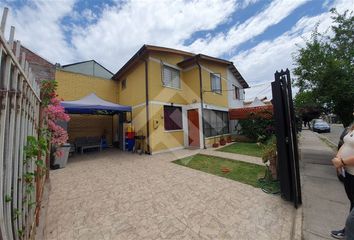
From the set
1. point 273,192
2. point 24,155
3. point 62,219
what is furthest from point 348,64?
point 62,219

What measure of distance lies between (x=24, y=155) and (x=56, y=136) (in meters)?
3.52

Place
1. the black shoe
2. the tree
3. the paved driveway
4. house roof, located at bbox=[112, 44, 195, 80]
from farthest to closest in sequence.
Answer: house roof, located at bbox=[112, 44, 195, 80] → the tree → the paved driveway → the black shoe

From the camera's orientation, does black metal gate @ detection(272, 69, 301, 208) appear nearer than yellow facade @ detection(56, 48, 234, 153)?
Yes

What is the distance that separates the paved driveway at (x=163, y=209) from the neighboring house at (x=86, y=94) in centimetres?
752

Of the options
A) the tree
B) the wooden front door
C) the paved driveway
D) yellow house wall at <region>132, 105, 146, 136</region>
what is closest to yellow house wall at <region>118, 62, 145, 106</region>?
yellow house wall at <region>132, 105, 146, 136</region>

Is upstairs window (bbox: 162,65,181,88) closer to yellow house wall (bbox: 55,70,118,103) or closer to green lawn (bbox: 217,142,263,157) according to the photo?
green lawn (bbox: 217,142,263,157)

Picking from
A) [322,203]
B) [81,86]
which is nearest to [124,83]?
[81,86]

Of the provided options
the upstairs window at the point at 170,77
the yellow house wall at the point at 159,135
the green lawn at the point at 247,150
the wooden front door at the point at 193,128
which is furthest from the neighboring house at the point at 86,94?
the green lawn at the point at 247,150

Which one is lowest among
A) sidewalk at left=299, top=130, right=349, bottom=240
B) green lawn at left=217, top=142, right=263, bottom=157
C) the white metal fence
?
sidewalk at left=299, top=130, right=349, bottom=240

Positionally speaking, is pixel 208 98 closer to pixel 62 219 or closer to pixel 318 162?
pixel 318 162

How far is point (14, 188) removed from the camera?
162cm

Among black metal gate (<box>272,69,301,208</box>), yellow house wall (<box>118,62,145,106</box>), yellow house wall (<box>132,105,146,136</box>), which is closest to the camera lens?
black metal gate (<box>272,69,301,208</box>)

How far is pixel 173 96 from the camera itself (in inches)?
443

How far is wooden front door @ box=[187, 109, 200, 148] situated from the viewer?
11.4 metres
